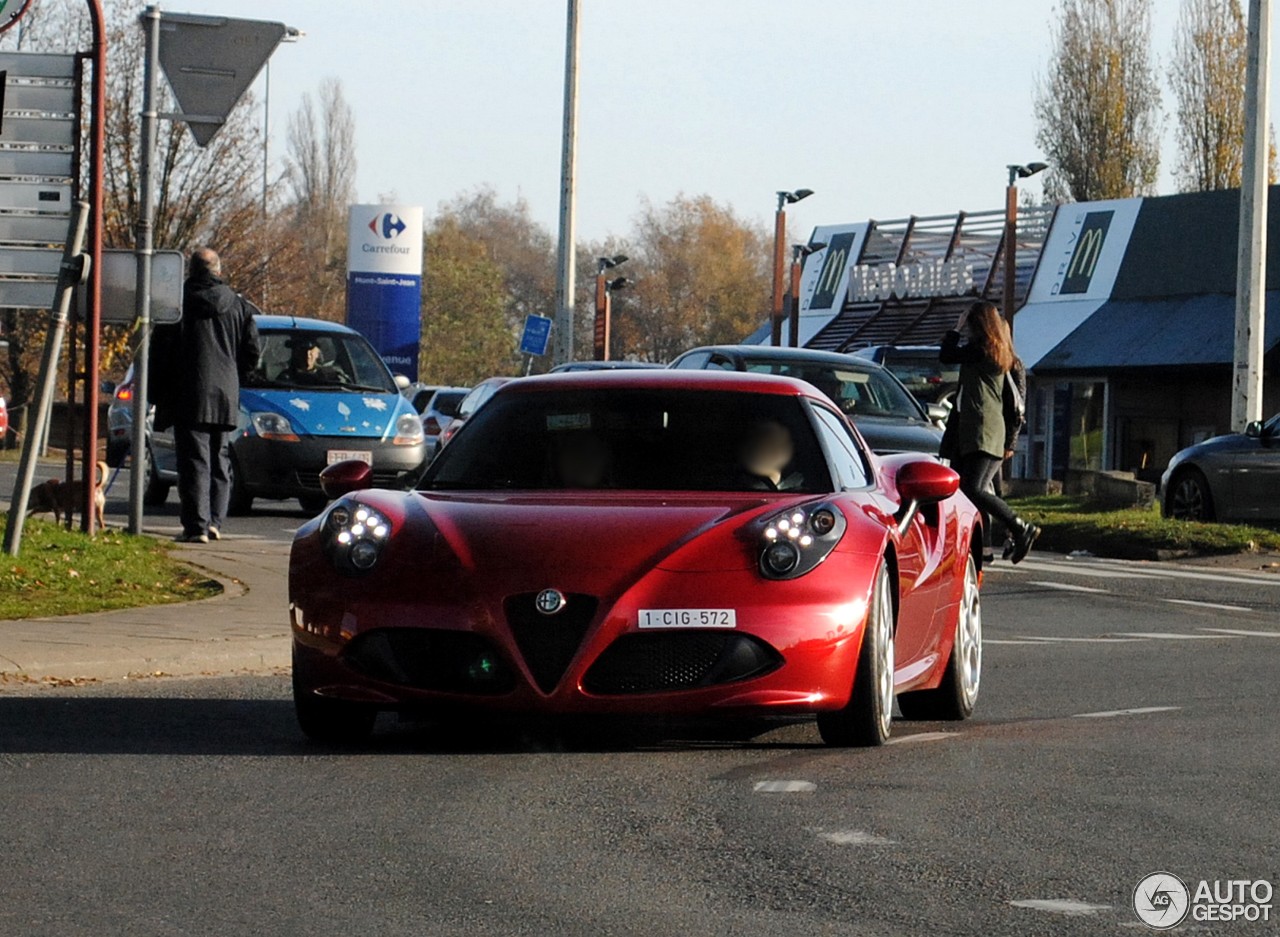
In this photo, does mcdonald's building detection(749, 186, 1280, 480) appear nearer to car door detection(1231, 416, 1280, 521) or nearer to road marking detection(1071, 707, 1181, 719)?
car door detection(1231, 416, 1280, 521)

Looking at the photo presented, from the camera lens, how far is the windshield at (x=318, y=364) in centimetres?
2119

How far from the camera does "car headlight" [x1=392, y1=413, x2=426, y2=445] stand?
69.5ft

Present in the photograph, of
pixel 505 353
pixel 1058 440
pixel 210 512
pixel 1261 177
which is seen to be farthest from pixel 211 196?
pixel 505 353

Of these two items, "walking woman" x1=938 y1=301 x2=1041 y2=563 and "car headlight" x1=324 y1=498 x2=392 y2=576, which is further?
"walking woman" x1=938 y1=301 x2=1041 y2=563

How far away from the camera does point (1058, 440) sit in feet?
152

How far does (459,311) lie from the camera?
105 meters

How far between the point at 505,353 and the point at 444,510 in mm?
101433

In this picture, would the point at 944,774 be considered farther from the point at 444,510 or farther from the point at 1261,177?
the point at 1261,177

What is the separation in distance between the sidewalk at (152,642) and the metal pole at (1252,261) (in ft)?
52.4

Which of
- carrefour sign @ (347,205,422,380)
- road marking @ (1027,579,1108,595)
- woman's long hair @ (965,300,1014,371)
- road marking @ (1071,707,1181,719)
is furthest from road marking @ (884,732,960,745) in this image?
carrefour sign @ (347,205,422,380)

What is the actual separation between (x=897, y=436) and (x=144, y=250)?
273 inches

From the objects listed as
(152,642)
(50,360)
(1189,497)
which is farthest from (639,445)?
Answer: (1189,497)

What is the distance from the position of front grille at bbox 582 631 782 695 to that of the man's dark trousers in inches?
390

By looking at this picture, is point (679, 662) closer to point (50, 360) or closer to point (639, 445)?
point (639, 445)
